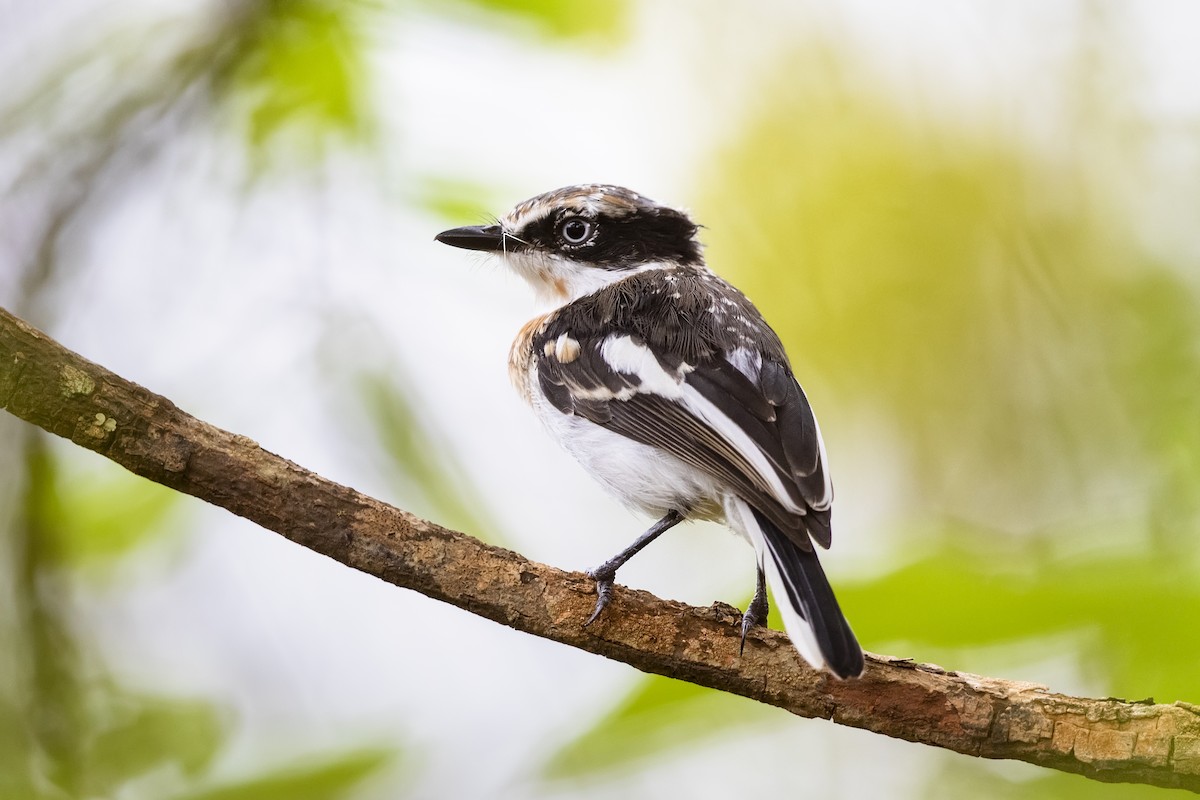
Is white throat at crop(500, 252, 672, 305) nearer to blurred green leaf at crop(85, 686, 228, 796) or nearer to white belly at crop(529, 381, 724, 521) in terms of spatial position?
white belly at crop(529, 381, 724, 521)

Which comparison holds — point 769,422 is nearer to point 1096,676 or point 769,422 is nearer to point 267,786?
point 1096,676

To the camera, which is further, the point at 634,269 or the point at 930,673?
the point at 634,269

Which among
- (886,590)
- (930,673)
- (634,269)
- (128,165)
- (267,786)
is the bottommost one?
(267,786)

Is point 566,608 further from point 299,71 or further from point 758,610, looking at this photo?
point 299,71

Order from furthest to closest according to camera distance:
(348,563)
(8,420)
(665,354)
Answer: (8,420)
(665,354)
(348,563)

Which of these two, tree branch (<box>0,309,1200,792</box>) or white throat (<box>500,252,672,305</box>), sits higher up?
white throat (<box>500,252,672,305</box>)

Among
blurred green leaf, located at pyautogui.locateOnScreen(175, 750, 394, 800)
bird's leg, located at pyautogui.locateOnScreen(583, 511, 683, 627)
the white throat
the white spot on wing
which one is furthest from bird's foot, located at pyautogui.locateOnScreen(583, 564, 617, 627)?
the white throat

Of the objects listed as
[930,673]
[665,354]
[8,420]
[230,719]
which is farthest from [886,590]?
[8,420]
